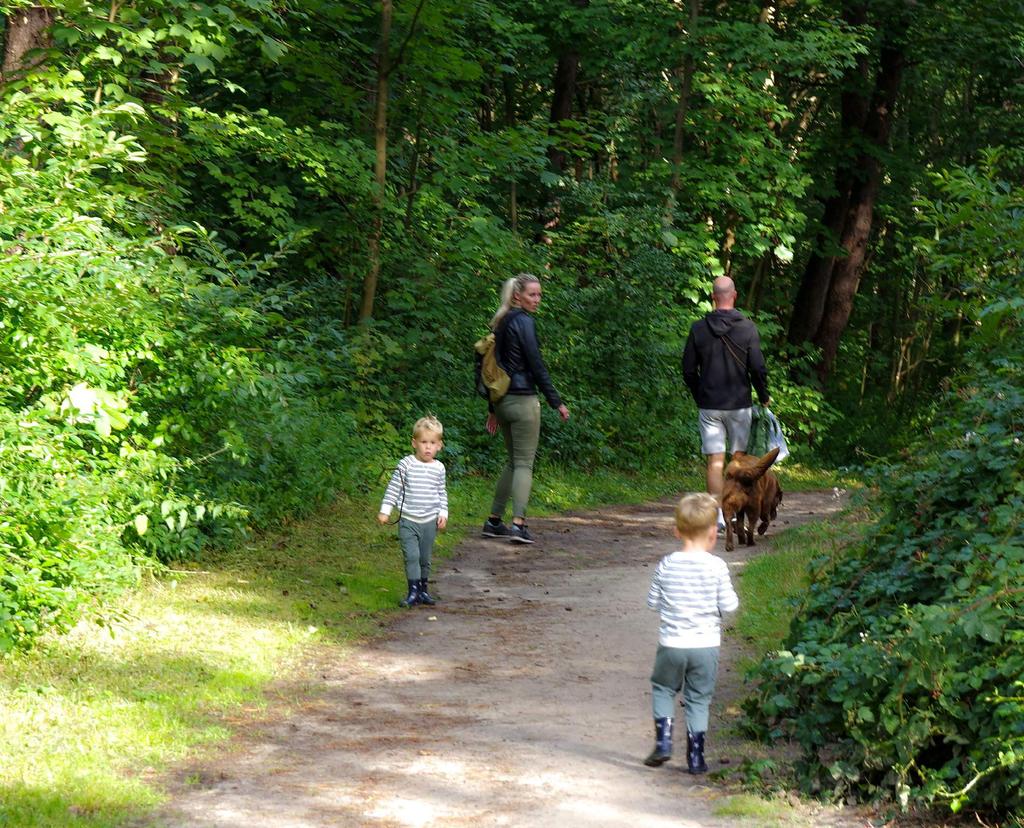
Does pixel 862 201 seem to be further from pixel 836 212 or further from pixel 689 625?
pixel 689 625

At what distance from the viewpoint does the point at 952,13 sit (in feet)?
76.6

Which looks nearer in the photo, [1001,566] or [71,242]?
[1001,566]

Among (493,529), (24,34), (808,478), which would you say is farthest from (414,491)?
(808,478)

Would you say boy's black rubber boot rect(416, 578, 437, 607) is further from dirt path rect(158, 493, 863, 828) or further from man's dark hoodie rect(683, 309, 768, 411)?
man's dark hoodie rect(683, 309, 768, 411)

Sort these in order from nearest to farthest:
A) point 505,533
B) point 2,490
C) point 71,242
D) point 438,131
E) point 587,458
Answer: point 2,490 → point 71,242 → point 505,533 → point 438,131 → point 587,458

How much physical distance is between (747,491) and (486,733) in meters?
6.00

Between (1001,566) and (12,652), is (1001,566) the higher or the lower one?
the higher one

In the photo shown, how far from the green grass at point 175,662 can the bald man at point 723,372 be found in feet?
9.17

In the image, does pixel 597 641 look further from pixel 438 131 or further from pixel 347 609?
pixel 438 131

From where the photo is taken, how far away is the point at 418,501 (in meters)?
9.70

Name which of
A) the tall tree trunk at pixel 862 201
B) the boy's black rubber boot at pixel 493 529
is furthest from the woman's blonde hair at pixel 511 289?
the tall tree trunk at pixel 862 201

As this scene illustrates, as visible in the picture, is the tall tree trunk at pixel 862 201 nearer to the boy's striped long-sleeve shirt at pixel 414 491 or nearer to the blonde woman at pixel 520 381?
the blonde woman at pixel 520 381

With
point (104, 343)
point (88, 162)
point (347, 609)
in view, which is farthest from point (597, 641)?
point (88, 162)

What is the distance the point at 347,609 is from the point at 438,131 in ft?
30.5
